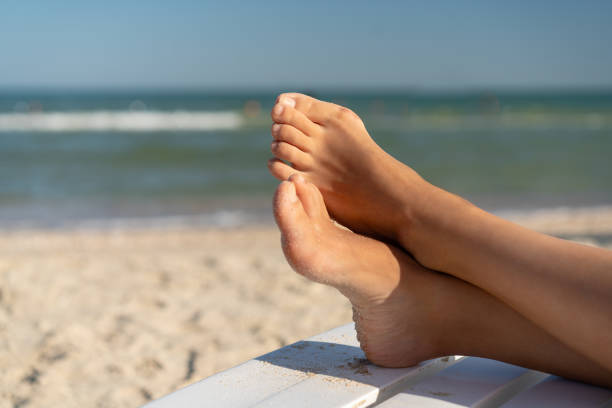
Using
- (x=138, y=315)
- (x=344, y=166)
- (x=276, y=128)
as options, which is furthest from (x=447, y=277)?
(x=138, y=315)

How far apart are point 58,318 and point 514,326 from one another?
1.70 m

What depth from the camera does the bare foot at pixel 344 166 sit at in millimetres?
1149

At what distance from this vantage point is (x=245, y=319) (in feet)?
7.20

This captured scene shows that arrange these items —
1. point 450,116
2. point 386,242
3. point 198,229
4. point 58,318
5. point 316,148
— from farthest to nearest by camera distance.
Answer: point 450,116, point 198,229, point 58,318, point 316,148, point 386,242

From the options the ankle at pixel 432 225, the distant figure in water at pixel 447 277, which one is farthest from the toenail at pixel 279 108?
the ankle at pixel 432 225

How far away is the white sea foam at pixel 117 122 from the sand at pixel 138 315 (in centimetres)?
1023

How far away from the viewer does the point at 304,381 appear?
95 cm

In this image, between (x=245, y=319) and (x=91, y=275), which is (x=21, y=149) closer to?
(x=91, y=275)

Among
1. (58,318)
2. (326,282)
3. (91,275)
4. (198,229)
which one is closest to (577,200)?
(198,229)

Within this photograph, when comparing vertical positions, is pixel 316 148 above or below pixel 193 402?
above

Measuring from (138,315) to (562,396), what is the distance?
1628 millimetres

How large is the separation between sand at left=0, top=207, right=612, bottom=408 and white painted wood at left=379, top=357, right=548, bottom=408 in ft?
2.88

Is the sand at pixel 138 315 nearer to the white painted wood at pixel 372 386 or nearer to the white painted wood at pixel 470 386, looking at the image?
the white painted wood at pixel 372 386

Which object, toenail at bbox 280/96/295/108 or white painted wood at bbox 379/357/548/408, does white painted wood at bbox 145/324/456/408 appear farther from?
A: toenail at bbox 280/96/295/108
